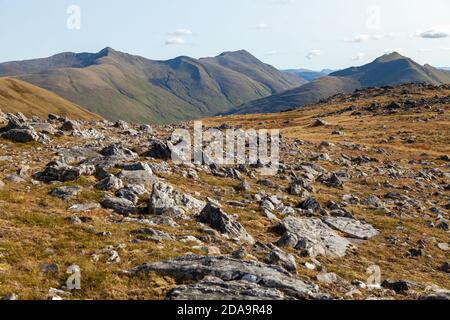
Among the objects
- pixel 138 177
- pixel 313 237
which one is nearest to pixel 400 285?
pixel 313 237

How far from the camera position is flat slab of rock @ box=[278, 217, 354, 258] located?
23.0 metres

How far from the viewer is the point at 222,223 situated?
23.0m

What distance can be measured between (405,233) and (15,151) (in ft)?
96.6

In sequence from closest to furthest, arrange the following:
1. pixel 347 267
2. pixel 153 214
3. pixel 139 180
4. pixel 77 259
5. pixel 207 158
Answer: pixel 77 259
pixel 347 267
pixel 153 214
pixel 139 180
pixel 207 158

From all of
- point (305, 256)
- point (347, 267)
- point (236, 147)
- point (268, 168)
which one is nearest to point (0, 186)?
point (305, 256)

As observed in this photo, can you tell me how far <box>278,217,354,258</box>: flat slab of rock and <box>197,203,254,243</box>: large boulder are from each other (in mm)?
2030

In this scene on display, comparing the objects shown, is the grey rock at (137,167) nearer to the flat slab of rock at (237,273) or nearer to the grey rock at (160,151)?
the grey rock at (160,151)

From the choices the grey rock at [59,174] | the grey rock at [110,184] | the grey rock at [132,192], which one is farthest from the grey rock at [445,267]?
the grey rock at [59,174]

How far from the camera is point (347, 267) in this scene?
21.5 m

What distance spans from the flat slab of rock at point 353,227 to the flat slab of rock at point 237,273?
12384 mm

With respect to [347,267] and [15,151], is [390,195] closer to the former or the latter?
[347,267]

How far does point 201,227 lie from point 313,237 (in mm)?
6693

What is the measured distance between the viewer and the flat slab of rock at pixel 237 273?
603 inches
